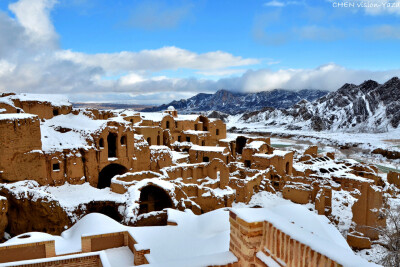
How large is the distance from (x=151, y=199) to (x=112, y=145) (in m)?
7.03

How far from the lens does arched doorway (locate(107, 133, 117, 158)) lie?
2380 cm

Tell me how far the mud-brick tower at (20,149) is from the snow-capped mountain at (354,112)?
11018 centimetres

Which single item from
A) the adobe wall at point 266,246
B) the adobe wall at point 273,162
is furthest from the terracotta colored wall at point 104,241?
the adobe wall at point 273,162

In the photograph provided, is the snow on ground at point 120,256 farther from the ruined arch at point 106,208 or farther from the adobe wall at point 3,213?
the adobe wall at point 3,213

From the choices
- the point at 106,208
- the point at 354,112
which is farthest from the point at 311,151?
the point at 354,112

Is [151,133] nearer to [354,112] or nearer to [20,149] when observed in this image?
[20,149]

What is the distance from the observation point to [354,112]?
11650 centimetres

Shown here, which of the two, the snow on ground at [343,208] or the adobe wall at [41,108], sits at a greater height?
the adobe wall at [41,108]

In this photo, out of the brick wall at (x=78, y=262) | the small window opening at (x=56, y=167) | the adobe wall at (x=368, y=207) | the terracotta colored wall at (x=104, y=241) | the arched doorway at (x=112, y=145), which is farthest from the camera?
the arched doorway at (x=112, y=145)

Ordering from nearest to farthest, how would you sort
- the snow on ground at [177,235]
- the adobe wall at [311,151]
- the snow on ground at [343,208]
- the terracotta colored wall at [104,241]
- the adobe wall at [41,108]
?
1. the terracotta colored wall at [104,241]
2. the snow on ground at [177,235]
3. the adobe wall at [41,108]
4. the snow on ground at [343,208]
5. the adobe wall at [311,151]

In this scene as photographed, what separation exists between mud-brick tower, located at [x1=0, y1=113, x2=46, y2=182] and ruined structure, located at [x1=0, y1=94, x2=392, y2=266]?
0.17 feet

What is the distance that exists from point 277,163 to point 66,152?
2116 centimetres

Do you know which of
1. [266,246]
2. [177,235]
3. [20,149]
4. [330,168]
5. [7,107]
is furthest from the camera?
[330,168]

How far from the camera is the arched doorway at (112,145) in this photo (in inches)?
937
